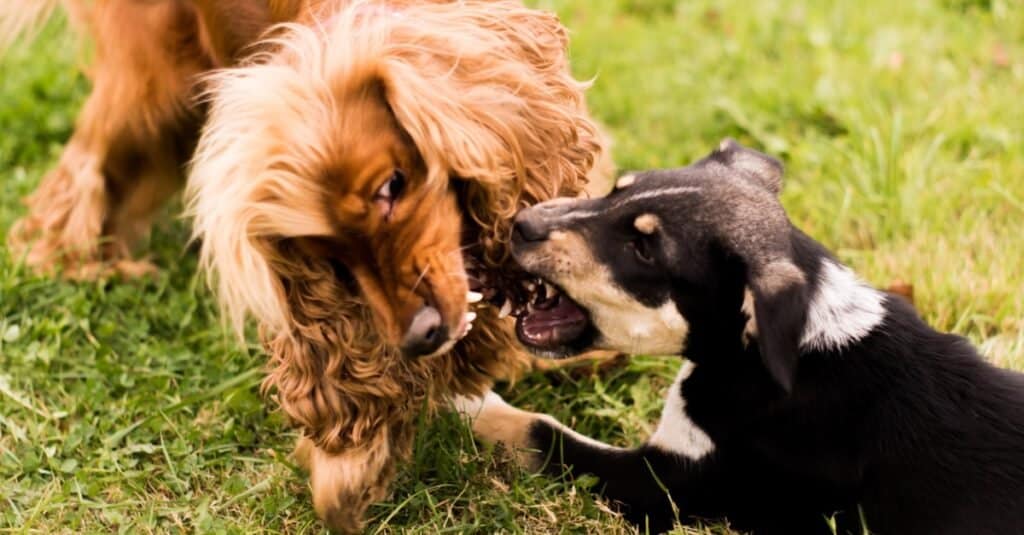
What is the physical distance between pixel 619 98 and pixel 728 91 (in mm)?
568

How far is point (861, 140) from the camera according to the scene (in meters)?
5.46

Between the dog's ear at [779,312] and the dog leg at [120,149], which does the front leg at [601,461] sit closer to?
the dog's ear at [779,312]

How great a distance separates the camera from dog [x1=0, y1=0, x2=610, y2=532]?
322 cm

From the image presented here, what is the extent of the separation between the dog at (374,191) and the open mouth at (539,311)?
0.01m

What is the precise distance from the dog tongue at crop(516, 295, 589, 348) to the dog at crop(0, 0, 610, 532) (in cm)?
9

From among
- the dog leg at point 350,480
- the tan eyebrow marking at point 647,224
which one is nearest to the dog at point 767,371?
the tan eyebrow marking at point 647,224

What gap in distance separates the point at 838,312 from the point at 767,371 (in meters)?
0.32

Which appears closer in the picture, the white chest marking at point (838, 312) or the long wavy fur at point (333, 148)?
the long wavy fur at point (333, 148)

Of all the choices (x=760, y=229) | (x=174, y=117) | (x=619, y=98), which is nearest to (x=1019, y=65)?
(x=619, y=98)

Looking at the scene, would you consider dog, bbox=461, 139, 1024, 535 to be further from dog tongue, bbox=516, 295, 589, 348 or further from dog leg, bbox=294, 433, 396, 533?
dog leg, bbox=294, 433, 396, 533

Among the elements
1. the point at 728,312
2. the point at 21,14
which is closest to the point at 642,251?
the point at 728,312

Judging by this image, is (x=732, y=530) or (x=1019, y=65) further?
(x=1019, y=65)

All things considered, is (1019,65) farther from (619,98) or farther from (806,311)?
(806,311)

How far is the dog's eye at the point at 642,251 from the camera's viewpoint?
138 inches
